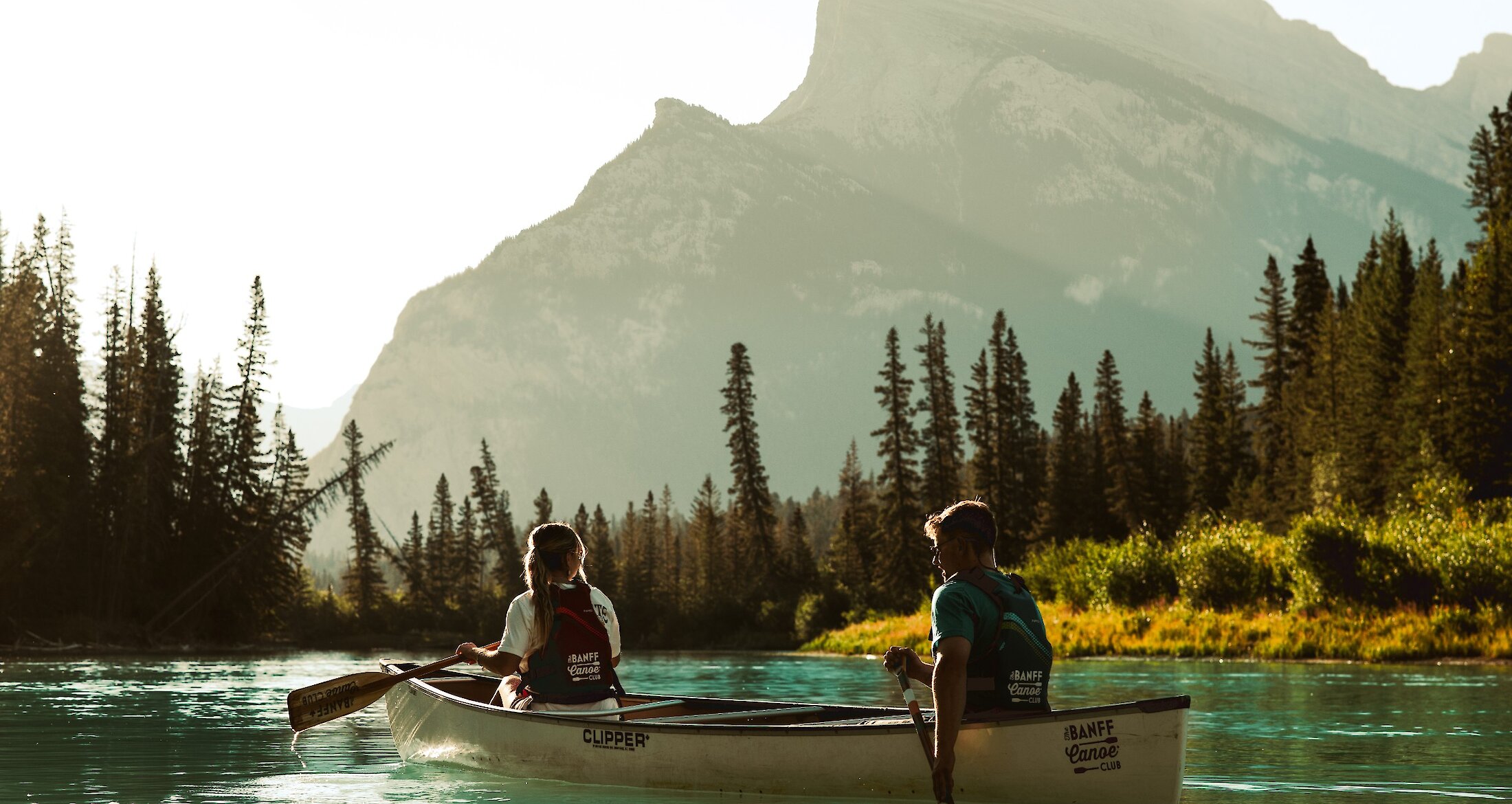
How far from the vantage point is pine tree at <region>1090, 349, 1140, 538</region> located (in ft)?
340

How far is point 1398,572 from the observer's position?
139 ft

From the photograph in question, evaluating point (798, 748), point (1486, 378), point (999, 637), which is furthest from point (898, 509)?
point (999, 637)

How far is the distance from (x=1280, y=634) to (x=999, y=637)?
3704cm

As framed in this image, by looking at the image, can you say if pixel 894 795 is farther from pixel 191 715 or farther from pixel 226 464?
pixel 226 464

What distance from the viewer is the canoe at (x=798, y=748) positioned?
11.1m

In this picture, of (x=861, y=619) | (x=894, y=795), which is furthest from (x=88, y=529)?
(x=894, y=795)

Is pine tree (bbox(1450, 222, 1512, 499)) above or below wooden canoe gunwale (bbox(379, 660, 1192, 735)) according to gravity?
above

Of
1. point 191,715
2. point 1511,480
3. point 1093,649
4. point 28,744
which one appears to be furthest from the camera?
point 1511,480

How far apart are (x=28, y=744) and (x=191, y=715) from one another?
18.0 feet

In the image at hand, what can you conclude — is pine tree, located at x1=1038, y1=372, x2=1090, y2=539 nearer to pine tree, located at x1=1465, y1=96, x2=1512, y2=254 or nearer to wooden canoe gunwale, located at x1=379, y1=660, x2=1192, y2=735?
pine tree, located at x1=1465, y1=96, x2=1512, y2=254

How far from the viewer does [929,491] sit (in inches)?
3907

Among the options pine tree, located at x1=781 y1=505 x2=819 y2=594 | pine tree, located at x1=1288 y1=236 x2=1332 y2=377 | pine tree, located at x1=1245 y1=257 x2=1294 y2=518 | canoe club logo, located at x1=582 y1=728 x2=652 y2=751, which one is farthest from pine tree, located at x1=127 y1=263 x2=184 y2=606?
pine tree, located at x1=1288 y1=236 x2=1332 y2=377

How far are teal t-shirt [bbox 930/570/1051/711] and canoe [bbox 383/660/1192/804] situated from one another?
21 cm

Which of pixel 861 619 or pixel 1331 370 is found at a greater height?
pixel 1331 370
